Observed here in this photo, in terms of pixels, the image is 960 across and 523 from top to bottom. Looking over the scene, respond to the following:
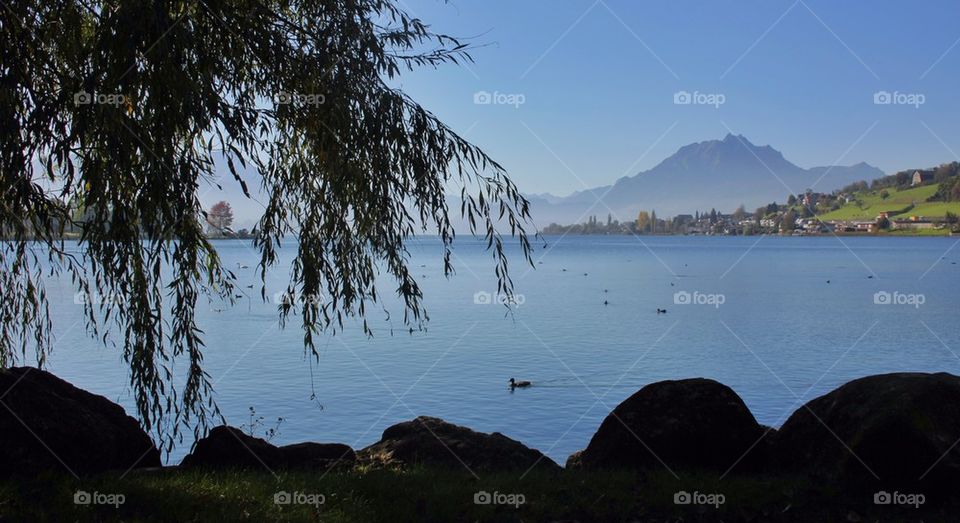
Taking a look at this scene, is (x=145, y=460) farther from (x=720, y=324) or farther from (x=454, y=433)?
(x=720, y=324)

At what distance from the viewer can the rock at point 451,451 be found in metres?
9.93

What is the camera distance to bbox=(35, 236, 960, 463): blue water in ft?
67.5

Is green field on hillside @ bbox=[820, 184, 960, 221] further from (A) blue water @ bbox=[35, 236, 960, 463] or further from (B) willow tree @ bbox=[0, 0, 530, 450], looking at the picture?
(B) willow tree @ bbox=[0, 0, 530, 450]

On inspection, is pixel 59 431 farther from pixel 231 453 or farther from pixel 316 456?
pixel 316 456

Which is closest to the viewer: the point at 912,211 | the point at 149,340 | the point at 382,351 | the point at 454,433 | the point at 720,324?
the point at 149,340

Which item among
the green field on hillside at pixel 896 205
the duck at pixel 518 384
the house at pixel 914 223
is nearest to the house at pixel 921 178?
the green field on hillside at pixel 896 205

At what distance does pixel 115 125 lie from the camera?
6.93 metres

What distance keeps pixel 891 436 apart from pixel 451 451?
517cm

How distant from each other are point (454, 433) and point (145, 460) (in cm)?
397

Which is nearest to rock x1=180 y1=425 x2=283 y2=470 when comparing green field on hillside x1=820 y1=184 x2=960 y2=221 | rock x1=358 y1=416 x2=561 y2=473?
rock x1=358 y1=416 x2=561 y2=473

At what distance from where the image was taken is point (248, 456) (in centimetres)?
968

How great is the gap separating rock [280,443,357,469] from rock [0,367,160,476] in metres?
1.77

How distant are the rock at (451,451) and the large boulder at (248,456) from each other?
60 cm

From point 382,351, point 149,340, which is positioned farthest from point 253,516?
point 382,351
